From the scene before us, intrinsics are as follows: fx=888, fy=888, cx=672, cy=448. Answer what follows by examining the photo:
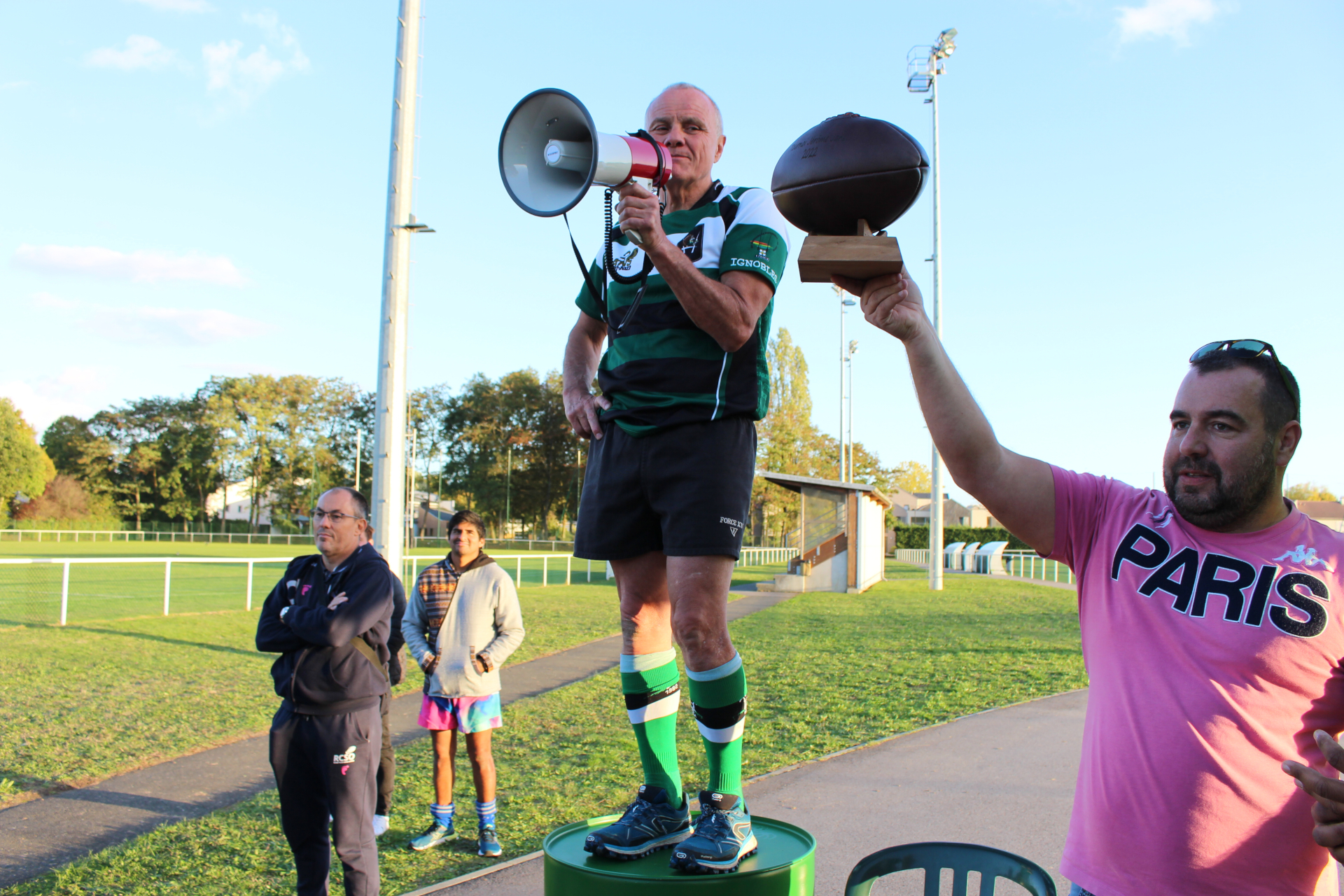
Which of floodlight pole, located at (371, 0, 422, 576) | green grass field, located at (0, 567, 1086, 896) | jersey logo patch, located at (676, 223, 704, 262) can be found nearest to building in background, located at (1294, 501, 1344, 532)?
green grass field, located at (0, 567, 1086, 896)

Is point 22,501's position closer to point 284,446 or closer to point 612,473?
point 284,446

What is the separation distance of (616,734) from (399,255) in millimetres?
5265

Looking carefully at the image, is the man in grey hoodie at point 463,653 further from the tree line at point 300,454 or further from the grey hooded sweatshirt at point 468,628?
the tree line at point 300,454

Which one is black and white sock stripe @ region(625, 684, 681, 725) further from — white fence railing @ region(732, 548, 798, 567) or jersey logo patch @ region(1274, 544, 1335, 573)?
white fence railing @ region(732, 548, 798, 567)

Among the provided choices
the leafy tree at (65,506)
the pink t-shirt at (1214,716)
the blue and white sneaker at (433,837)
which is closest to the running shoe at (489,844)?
the blue and white sneaker at (433,837)

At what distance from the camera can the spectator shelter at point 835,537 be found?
26.0 meters

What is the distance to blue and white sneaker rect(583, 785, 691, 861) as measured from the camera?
2.63 meters

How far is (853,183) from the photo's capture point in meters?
2.05

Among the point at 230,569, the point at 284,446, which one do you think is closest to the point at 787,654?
the point at 230,569

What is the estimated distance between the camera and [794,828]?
3.01 m

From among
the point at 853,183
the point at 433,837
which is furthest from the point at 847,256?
the point at 433,837

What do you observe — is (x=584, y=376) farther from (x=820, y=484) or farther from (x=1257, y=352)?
(x=820, y=484)

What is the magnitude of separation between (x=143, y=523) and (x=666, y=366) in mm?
79621

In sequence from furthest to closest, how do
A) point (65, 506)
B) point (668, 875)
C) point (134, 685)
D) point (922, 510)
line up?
point (922, 510) < point (65, 506) < point (134, 685) < point (668, 875)
